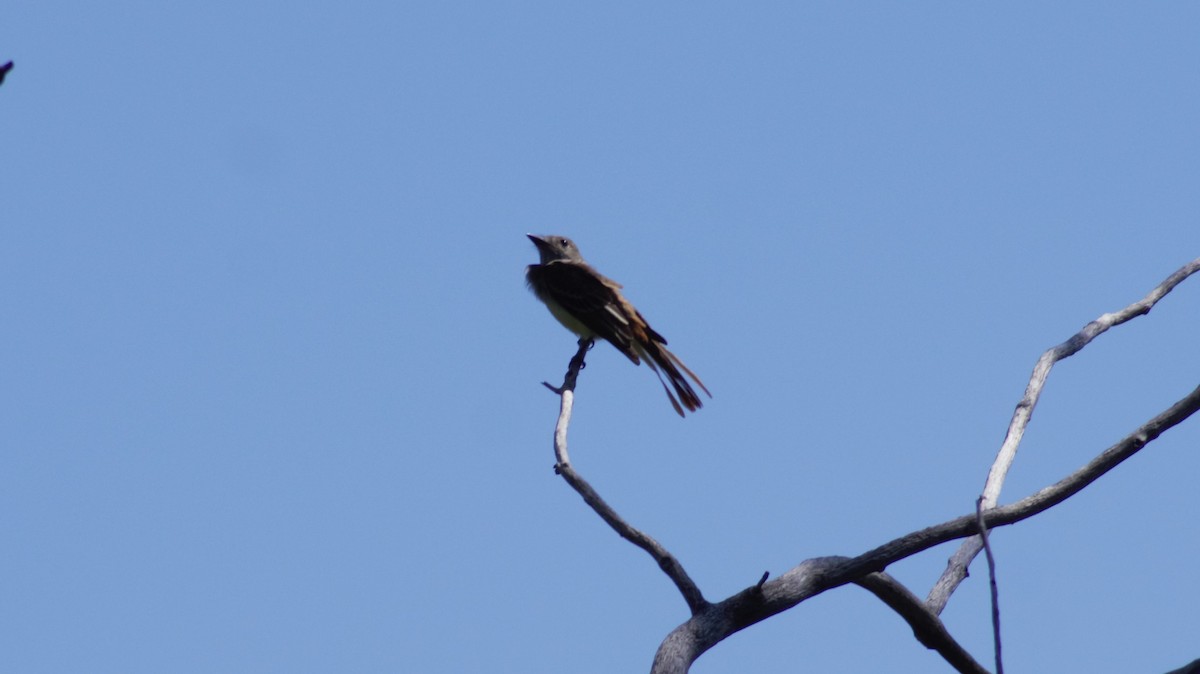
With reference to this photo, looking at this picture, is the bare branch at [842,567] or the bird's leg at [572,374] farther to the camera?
the bird's leg at [572,374]

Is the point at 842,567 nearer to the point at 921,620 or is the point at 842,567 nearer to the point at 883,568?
the point at 883,568

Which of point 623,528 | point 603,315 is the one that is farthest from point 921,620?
point 603,315

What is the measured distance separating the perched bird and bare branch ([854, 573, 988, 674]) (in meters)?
3.34

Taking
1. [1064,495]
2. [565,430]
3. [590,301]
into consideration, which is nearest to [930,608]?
[1064,495]

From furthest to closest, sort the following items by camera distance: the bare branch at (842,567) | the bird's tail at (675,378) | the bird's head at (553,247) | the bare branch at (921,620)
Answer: the bird's head at (553,247) < the bird's tail at (675,378) < the bare branch at (921,620) < the bare branch at (842,567)

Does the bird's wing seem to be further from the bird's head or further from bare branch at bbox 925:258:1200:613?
bare branch at bbox 925:258:1200:613

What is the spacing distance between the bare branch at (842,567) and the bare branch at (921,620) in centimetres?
28

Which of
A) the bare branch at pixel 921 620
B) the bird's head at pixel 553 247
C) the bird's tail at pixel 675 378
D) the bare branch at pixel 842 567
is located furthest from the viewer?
the bird's head at pixel 553 247

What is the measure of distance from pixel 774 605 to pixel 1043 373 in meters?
2.14

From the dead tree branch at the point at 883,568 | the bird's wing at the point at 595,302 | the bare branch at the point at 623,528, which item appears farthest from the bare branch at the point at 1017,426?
the bird's wing at the point at 595,302

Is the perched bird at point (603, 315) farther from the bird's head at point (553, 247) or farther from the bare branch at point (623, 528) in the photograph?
the bare branch at point (623, 528)

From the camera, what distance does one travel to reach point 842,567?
522cm

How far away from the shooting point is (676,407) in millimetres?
9039

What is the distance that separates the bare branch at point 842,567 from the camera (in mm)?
4945
